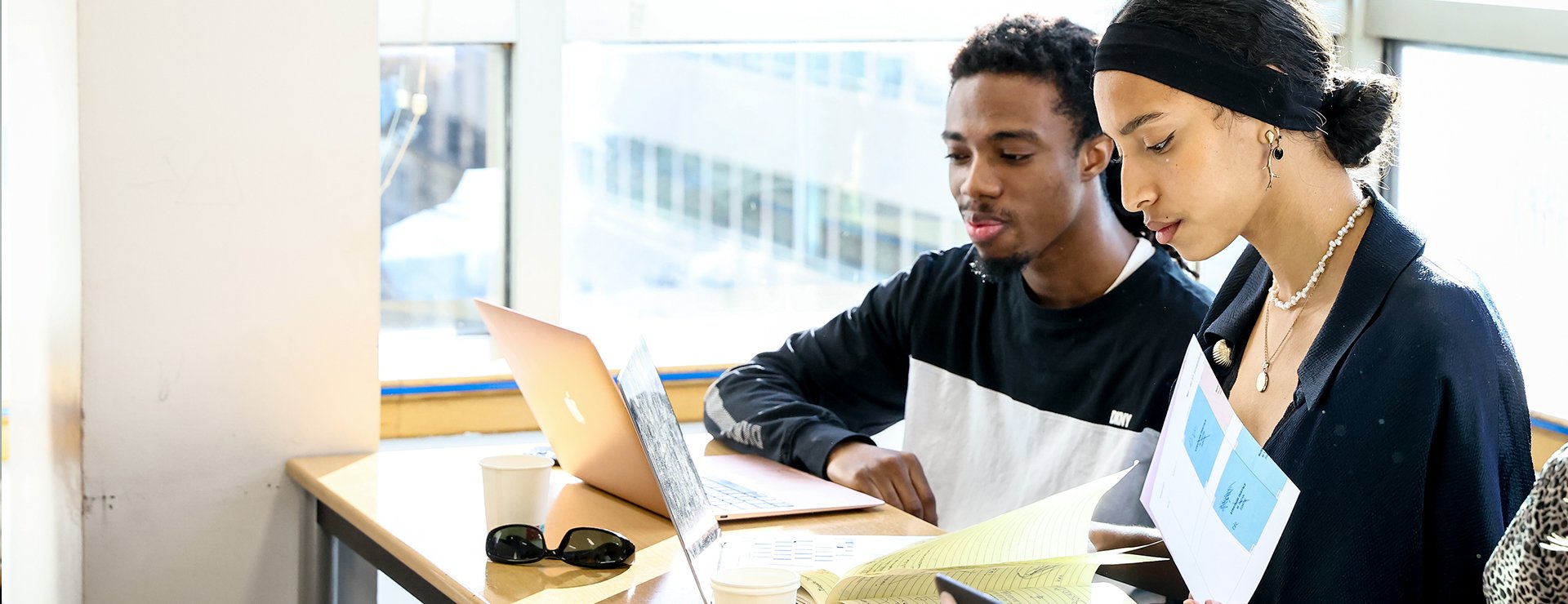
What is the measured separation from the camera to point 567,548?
1.41 m

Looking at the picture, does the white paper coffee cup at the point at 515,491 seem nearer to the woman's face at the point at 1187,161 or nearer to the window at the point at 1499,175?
the woman's face at the point at 1187,161

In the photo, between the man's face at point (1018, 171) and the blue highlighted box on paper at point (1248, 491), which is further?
the man's face at point (1018, 171)

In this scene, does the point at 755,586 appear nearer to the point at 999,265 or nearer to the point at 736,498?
the point at 736,498

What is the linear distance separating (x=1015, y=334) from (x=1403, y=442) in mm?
911

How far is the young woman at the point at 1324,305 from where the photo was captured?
3.91ft

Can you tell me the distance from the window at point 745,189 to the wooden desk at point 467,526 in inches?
35.9

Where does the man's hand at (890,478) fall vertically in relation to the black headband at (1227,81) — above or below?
below

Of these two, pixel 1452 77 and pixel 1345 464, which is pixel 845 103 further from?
pixel 1345 464

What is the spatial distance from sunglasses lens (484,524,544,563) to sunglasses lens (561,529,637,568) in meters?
0.03

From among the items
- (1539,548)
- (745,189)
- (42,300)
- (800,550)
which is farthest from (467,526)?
(745,189)

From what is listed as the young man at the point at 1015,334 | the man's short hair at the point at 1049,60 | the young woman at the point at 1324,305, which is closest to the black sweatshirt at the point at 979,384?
the young man at the point at 1015,334

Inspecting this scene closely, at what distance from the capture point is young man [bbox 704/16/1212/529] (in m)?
1.92

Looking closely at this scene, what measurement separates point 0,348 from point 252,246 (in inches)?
40.4

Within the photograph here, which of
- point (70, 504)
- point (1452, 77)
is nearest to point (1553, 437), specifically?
point (1452, 77)
